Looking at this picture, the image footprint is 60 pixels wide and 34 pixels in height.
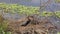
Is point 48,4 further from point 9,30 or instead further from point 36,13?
point 9,30

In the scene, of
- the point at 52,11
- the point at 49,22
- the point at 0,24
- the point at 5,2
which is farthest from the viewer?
the point at 5,2

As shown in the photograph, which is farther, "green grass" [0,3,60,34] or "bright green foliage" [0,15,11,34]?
"green grass" [0,3,60,34]

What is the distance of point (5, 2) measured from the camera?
459 cm

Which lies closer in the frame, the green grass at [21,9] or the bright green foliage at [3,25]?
the bright green foliage at [3,25]

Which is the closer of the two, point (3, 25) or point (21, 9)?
point (3, 25)

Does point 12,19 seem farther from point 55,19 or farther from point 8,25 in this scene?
point 55,19

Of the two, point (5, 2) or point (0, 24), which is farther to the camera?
point (5, 2)

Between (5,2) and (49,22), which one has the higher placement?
(5,2)

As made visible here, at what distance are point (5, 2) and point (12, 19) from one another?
2.54 feet

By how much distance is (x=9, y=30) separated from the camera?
3.59m

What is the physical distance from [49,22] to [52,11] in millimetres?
430

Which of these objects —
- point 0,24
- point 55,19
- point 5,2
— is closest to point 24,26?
point 0,24

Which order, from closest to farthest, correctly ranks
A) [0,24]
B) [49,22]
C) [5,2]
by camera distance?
[0,24] < [49,22] < [5,2]

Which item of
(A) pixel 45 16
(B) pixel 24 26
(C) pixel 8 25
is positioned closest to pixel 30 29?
(B) pixel 24 26
